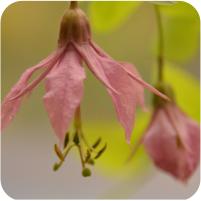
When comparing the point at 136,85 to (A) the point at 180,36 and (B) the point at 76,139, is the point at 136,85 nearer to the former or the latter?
(B) the point at 76,139

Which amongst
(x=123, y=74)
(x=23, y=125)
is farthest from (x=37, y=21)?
(x=123, y=74)

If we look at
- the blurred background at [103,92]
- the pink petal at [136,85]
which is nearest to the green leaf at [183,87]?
the blurred background at [103,92]

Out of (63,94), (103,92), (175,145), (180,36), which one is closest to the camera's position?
(63,94)

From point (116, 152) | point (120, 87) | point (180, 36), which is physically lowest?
point (116, 152)

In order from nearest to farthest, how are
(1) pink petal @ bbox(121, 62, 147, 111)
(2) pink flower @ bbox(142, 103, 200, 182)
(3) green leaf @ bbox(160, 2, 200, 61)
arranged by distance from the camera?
(1) pink petal @ bbox(121, 62, 147, 111)
(2) pink flower @ bbox(142, 103, 200, 182)
(3) green leaf @ bbox(160, 2, 200, 61)

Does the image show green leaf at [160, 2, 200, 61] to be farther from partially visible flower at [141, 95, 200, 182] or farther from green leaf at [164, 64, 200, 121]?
partially visible flower at [141, 95, 200, 182]

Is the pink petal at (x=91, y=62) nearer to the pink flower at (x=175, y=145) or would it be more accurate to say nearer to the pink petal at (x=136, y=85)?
the pink petal at (x=136, y=85)

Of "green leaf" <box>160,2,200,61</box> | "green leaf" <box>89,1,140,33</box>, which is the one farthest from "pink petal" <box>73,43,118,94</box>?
"green leaf" <box>160,2,200,61</box>

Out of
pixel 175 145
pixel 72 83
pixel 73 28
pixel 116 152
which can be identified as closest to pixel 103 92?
pixel 116 152
